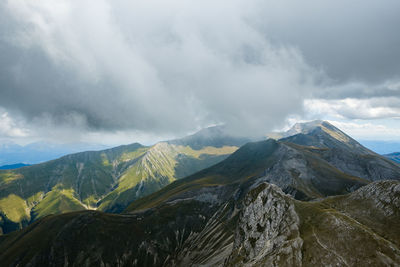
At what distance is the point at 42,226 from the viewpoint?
634ft

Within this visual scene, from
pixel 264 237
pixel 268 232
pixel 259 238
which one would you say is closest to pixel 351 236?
pixel 268 232

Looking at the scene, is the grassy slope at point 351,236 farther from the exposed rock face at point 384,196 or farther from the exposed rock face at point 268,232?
the exposed rock face at point 268,232

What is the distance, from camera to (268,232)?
9044 cm

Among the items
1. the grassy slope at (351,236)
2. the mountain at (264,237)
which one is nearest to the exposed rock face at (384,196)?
the mountain at (264,237)

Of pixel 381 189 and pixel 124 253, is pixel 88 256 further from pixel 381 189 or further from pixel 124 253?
pixel 381 189

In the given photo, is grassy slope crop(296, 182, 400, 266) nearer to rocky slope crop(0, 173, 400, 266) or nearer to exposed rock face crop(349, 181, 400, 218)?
rocky slope crop(0, 173, 400, 266)

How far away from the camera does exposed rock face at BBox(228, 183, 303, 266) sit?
72.6 meters

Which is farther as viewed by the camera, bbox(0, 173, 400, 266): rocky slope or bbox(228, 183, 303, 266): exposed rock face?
bbox(228, 183, 303, 266): exposed rock face

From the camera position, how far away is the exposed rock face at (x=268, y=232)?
238ft

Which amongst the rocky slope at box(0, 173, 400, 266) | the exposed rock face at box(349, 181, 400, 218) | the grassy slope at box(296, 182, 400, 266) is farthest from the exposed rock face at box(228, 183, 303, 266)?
the exposed rock face at box(349, 181, 400, 218)

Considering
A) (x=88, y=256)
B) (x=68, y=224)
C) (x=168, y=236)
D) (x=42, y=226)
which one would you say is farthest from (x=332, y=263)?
(x=42, y=226)

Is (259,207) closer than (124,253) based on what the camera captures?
Yes

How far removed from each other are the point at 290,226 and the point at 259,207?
22.3m

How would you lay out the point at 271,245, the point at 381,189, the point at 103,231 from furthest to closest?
the point at 103,231
the point at 381,189
the point at 271,245
